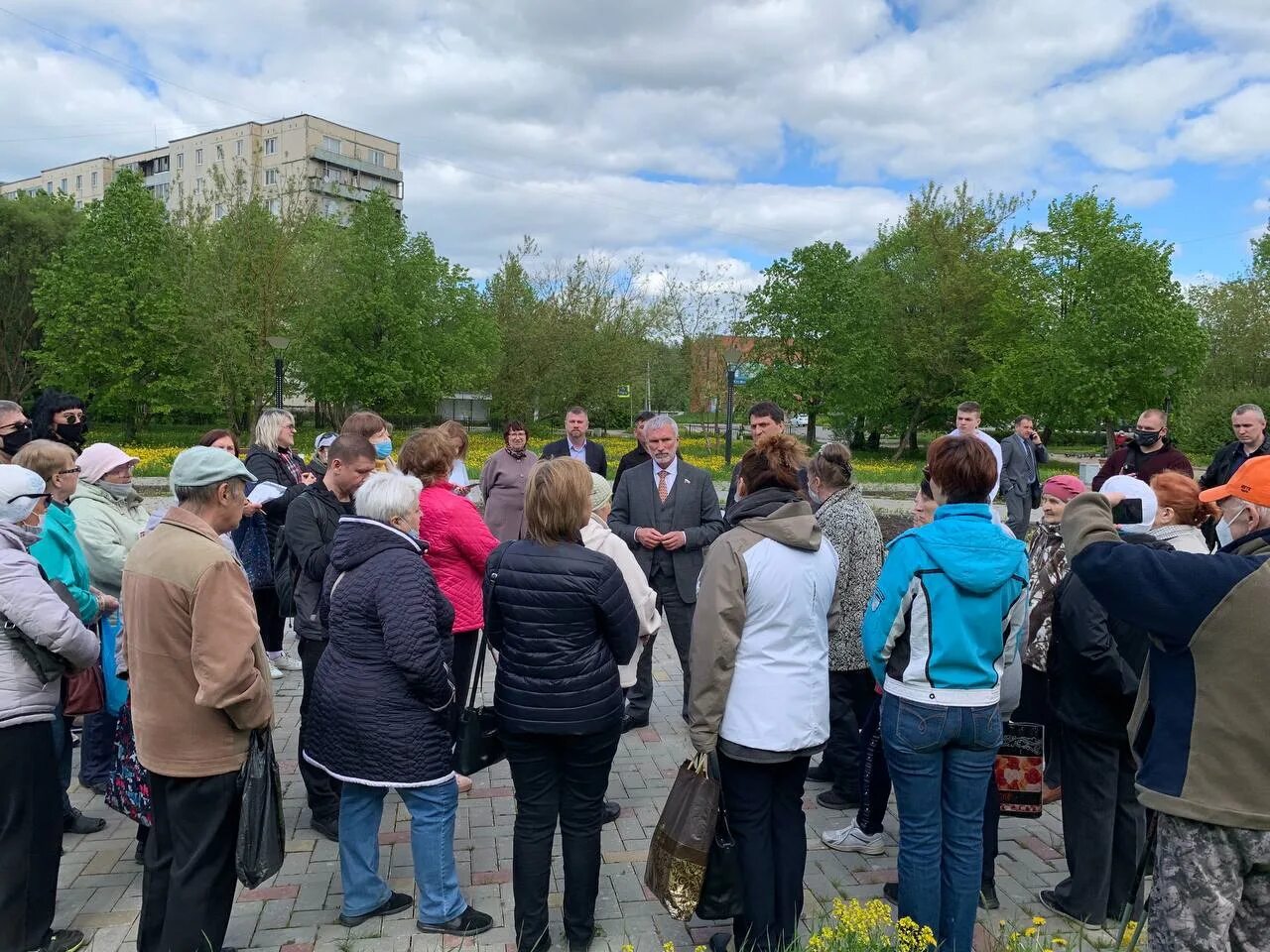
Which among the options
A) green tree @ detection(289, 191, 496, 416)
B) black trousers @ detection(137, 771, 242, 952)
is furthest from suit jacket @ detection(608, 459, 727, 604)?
green tree @ detection(289, 191, 496, 416)

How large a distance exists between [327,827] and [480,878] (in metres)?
0.92

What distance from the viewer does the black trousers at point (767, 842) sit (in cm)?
319

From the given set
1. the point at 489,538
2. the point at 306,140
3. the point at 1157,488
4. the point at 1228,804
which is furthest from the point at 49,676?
the point at 306,140

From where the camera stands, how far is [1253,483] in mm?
2328

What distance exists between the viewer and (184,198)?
30016mm

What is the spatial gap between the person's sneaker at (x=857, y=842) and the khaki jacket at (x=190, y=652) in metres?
2.79

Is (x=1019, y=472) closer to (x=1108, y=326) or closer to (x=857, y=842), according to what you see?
(x=857, y=842)

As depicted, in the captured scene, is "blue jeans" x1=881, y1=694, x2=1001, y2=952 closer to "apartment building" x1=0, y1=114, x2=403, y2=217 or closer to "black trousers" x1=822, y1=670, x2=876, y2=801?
"black trousers" x1=822, y1=670, x2=876, y2=801

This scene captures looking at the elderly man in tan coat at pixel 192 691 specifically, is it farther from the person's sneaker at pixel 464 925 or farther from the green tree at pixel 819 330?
the green tree at pixel 819 330

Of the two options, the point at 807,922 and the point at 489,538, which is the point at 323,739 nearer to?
the point at 489,538

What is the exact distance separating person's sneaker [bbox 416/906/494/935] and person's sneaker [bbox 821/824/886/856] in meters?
1.75

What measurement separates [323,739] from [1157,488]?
3403mm

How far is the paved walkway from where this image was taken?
136 inches

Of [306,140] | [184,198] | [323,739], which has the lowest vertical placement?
[323,739]
